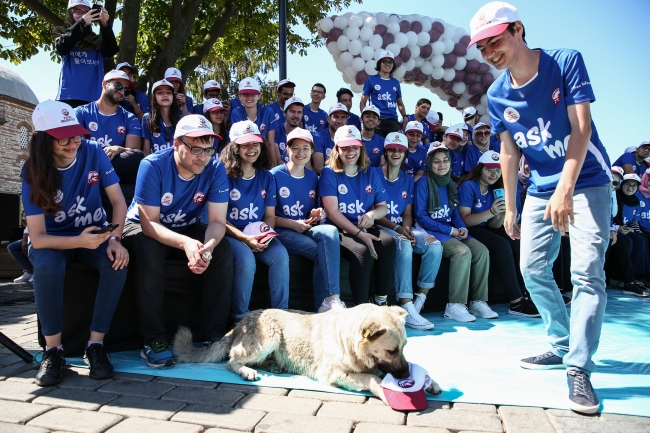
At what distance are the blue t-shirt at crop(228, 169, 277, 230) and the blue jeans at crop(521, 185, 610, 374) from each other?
2.63 meters

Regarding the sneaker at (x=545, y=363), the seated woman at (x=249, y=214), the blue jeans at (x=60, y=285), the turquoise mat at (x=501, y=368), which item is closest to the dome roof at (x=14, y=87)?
the seated woman at (x=249, y=214)

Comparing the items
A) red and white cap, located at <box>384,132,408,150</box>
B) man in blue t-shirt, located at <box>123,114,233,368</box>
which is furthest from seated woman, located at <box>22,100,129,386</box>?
red and white cap, located at <box>384,132,408,150</box>

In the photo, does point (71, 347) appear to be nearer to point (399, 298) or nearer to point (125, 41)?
point (399, 298)

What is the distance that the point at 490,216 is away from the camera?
6.36m

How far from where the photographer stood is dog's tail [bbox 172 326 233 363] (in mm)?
3648

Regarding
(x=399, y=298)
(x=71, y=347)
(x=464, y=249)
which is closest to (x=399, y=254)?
(x=399, y=298)

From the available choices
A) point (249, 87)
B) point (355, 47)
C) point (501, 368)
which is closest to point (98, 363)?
point (501, 368)

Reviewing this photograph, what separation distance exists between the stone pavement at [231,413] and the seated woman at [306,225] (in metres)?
1.64

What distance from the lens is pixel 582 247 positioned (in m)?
2.98

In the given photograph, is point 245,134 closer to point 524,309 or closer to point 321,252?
point 321,252

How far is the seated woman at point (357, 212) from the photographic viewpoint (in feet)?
16.3

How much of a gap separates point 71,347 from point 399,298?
10.7 feet

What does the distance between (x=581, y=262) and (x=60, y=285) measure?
3557mm

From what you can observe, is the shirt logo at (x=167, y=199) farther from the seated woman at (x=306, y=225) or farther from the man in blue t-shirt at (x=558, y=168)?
the man in blue t-shirt at (x=558, y=168)
